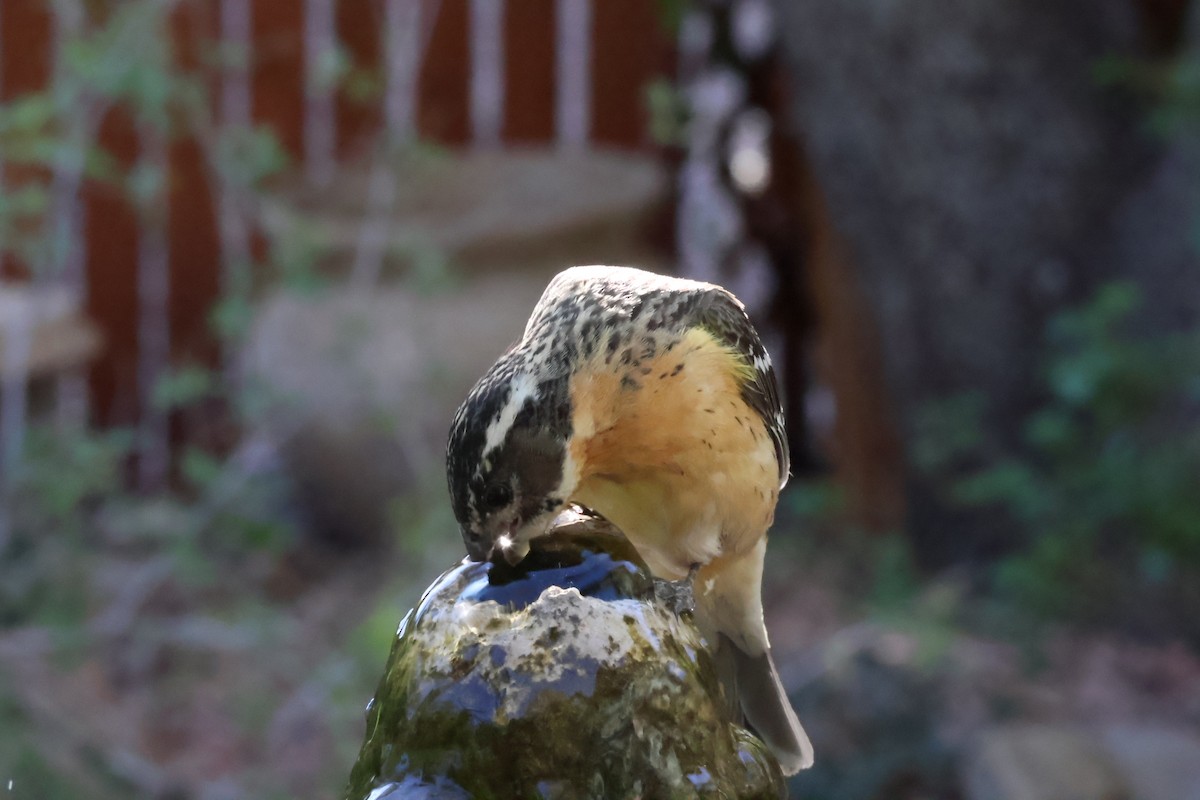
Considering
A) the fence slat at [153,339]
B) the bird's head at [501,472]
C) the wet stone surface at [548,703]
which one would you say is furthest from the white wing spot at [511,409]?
the fence slat at [153,339]

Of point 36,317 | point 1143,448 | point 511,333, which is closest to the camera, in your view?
point 1143,448

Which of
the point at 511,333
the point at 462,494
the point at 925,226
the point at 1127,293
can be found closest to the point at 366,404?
the point at 511,333

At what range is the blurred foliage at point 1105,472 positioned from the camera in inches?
194

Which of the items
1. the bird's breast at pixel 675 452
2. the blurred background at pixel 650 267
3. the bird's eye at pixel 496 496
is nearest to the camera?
the bird's eye at pixel 496 496

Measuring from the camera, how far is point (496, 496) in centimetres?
167

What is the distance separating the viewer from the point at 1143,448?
514 cm

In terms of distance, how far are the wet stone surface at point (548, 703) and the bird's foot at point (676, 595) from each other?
13 centimetres

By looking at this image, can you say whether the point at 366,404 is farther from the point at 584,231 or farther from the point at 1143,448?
the point at 1143,448

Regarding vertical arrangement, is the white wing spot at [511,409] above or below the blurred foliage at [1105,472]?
above

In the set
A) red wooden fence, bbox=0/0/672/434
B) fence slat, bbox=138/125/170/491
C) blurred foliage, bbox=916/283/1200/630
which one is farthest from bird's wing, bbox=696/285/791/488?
fence slat, bbox=138/125/170/491

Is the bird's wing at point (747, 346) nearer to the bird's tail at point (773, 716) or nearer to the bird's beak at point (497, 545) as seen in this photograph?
the bird's tail at point (773, 716)

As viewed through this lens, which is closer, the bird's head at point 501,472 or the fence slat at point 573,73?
the bird's head at point 501,472

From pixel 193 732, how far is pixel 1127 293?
379 cm

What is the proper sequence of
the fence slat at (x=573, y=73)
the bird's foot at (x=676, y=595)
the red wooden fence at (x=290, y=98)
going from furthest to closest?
the fence slat at (x=573, y=73), the red wooden fence at (x=290, y=98), the bird's foot at (x=676, y=595)
